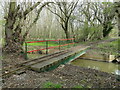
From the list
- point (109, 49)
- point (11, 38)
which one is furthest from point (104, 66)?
point (11, 38)

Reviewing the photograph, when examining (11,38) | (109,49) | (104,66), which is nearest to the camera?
(11,38)

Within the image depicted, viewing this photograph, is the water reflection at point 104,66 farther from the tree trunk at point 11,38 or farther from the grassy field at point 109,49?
the tree trunk at point 11,38

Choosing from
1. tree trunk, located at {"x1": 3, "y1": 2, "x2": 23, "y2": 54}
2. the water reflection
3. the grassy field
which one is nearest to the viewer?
tree trunk, located at {"x1": 3, "y1": 2, "x2": 23, "y2": 54}

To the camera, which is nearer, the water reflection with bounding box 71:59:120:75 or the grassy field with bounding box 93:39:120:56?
the water reflection with bounding box 71:59:120:75

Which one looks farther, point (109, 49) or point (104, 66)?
point (109, 49)

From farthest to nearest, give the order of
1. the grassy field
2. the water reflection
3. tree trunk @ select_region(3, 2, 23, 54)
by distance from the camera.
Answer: the grassy field, the water reflection, tree trunk @ select_region(3, 2, 23, 54)

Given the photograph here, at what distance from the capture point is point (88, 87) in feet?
11.3

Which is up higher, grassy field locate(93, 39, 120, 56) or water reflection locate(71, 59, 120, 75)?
grassy field locate(93, 39, 120, 56)

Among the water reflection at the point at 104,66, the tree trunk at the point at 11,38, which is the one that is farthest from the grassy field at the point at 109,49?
the tree trunk at the point at 11,38

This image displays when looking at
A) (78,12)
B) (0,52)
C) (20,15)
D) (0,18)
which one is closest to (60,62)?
(0,52)

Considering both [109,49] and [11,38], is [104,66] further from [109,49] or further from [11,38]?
[11,38]

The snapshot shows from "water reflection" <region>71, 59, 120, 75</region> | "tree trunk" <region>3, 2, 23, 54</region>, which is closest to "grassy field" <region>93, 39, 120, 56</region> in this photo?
"water reflection" <region>71, 59, 120, 75</region>

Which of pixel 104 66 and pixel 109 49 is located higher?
pixel 109 49

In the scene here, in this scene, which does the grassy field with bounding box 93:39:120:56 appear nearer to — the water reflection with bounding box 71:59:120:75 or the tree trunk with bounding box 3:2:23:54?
the water reflection with bounding box 71:59:120:75
